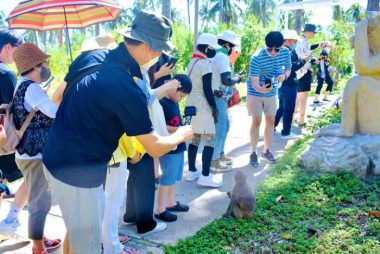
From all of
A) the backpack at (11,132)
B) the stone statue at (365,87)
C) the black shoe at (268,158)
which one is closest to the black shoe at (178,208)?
the backpack at (11,132)

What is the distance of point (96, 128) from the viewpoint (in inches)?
79.7

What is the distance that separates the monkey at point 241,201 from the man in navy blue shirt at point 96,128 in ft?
5.07

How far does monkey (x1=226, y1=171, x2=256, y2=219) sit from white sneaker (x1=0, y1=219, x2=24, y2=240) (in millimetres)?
1901

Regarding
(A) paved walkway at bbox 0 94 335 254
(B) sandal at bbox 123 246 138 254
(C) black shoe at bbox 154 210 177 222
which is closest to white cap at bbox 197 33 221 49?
(A) paved walkway at bbox 0 94 335 254

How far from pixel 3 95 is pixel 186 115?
5.59 ft

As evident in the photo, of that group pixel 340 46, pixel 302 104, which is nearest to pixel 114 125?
pixel 302 104

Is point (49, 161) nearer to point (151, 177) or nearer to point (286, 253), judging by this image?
point (151, 177)

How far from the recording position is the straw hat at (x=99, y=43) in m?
3.20

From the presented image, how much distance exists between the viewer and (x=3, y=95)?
138 inches

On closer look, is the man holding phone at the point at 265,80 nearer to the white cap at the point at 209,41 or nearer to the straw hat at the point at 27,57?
the white cap at the point at 209,41

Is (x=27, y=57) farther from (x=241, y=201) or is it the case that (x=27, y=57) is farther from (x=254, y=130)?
(x=254, y=130)

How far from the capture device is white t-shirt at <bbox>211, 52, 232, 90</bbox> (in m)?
4.56

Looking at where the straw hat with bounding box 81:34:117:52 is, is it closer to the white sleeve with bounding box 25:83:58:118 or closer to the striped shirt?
the white sleeve with bounding box 25:83:58:118

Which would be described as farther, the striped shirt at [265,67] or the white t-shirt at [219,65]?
the striped shirt at [265,67]
